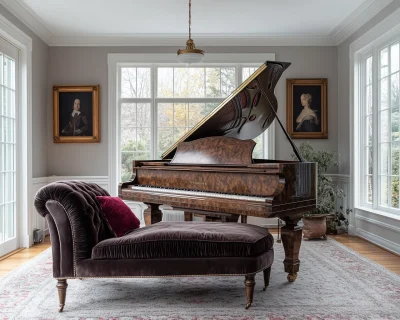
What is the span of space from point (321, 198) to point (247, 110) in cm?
246

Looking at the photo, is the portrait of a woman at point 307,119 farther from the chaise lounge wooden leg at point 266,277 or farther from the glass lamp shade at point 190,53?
the chaise lounge wooden leg at point 266,277

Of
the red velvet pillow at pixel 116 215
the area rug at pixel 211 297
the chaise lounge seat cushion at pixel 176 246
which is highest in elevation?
the red velvet pillow at pixel 116 215

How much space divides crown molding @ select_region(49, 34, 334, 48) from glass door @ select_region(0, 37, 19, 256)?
128 cm

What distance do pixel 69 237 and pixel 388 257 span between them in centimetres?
339

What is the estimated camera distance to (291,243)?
3559 mm

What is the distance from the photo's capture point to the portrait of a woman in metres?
6.55

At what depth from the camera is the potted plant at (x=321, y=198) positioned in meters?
5.70

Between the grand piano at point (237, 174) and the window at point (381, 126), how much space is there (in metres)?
1.84

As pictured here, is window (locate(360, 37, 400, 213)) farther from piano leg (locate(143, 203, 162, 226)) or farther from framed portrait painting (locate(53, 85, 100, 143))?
framed portrait painting (locate(53, 85, 100, 143))

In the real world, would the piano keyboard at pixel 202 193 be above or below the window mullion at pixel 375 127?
below

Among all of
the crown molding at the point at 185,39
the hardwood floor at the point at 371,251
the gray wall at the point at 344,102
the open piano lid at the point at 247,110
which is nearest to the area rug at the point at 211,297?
the hardwood floor at the point at 371,251

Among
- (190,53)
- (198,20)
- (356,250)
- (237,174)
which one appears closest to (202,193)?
(237,174)

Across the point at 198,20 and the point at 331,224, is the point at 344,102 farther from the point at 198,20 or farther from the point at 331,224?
the point at 198,20

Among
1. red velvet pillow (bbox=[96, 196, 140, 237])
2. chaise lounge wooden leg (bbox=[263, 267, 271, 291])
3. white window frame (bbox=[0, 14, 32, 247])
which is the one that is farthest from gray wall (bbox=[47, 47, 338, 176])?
chaise lounge wooden leg (bbox=[263, 267, 271, 291])
